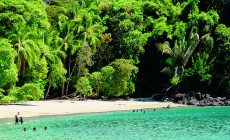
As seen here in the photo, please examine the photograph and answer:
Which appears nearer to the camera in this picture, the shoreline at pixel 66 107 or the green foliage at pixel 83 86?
the shoreline at pixel 66 107

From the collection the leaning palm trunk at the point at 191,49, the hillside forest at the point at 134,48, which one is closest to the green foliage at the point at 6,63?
the hillside forest at the point at 134,48

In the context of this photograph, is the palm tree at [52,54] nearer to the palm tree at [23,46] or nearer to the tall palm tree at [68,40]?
the tall palm tree at [68,40]

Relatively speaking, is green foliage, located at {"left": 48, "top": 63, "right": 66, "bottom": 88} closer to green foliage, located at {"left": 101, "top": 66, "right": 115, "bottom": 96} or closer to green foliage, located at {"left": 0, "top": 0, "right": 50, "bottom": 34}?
green foliage, located at {"left": 101, "top": 66, "right": 115, "bottom": 96}

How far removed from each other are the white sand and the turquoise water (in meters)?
2.69

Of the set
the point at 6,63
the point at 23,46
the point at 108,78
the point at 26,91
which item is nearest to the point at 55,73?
the point at 108,78

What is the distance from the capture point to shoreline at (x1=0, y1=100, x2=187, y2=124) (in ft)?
113

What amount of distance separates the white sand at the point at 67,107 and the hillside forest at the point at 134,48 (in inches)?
105

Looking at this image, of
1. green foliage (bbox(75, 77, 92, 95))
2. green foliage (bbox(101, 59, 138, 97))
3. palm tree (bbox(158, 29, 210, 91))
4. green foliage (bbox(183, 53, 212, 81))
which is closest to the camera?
green foliage (bbox(75, 77, 92, 95))

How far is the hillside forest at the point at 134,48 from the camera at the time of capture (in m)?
48.3

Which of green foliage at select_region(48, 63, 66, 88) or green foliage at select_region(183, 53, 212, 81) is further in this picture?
green foliage at select_region(183, 53, 212, 81)

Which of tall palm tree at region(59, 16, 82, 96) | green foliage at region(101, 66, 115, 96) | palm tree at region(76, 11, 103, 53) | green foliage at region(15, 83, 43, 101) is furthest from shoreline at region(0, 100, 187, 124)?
palm tree at region(76, 11, 103, 53)

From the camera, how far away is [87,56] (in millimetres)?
48719

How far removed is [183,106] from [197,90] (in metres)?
5.32

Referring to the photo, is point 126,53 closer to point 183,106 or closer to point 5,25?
point 183,106
